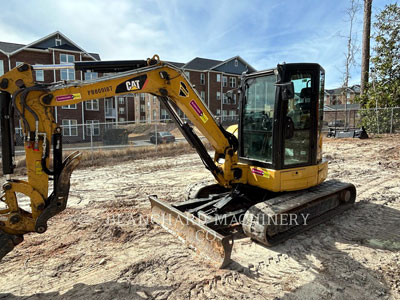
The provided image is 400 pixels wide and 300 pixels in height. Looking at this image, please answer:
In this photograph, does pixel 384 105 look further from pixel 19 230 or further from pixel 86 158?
pixel 19 230

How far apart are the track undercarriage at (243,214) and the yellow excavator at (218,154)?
17 mm

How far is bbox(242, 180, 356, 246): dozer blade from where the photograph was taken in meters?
3.83

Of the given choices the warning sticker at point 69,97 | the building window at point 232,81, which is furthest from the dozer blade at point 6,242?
the building window at point 232,81

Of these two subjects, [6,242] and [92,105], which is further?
[92,105]

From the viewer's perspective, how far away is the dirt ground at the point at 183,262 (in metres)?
2.98

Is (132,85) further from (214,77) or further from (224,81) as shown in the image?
(224,81)

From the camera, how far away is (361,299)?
9.39 feet

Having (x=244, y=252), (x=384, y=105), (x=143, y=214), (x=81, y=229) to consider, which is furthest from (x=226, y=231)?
(x=384, y=105)

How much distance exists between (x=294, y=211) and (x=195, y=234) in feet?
5.49

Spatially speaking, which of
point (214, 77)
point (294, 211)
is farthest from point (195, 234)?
point (214, 77)

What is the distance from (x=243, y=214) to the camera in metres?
4.36

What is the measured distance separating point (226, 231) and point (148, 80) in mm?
2605

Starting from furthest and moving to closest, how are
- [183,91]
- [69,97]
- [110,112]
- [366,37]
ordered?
[110,112] < [366,37] < [183,91] < [69,97]

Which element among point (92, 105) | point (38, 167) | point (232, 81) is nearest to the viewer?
point (38, 167)
